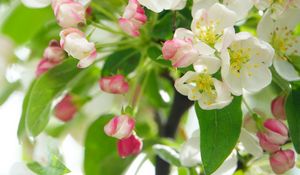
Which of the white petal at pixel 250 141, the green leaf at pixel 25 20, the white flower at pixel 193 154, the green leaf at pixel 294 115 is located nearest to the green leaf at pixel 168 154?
the white flower at pixel 193 154

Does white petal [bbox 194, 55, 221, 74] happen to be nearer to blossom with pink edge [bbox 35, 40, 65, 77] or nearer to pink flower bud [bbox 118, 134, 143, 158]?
pink flower bud [bbox 118, 134, 143, 158]

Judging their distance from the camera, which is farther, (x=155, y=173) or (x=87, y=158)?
(x=87, y=158)

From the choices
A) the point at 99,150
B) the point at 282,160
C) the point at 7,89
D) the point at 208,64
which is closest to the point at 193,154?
the point at 282,160

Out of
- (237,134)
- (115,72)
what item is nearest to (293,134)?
(237,134)

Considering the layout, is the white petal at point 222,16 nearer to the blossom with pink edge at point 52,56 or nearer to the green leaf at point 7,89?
the blossom with pink edge at point 52,56

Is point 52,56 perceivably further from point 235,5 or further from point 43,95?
point 235,5

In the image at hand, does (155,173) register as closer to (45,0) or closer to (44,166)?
(44,166)

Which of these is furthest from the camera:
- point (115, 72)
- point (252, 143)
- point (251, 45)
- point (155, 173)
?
point (155, 173)
